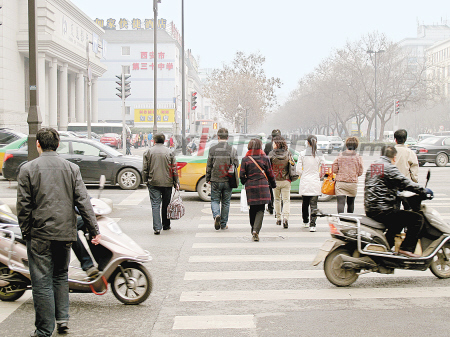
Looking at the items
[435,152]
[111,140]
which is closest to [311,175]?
[435,152]

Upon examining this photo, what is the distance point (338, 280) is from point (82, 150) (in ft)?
37.1

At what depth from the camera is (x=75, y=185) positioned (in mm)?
4547

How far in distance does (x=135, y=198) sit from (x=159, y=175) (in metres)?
5.02

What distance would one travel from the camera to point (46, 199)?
14.4ft

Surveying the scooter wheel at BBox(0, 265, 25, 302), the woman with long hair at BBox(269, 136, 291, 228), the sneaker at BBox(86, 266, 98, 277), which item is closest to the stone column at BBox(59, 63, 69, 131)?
the woman with long hair at BBox(269, 136, 291, 228)

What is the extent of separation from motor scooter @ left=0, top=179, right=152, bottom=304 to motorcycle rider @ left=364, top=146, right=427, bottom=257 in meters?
2.59

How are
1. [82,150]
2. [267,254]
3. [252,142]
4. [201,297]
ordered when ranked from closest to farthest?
1. [201,297]
2. [267,254]
3. [252,142]
4. [82,150]

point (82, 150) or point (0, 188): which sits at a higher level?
point (82, 150)

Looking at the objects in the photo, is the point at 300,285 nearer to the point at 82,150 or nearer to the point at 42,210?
the point at 42,210

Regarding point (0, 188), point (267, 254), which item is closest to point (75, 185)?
point (267, 254)

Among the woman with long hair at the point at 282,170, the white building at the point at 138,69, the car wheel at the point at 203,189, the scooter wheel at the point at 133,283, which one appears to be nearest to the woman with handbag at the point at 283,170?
the woman with long hair at the point at 282,170

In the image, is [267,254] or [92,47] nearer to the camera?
[267,254]

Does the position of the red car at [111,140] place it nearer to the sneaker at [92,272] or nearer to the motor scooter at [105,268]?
the motor scooter at [105,268]

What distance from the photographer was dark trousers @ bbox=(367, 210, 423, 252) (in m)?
6.12
